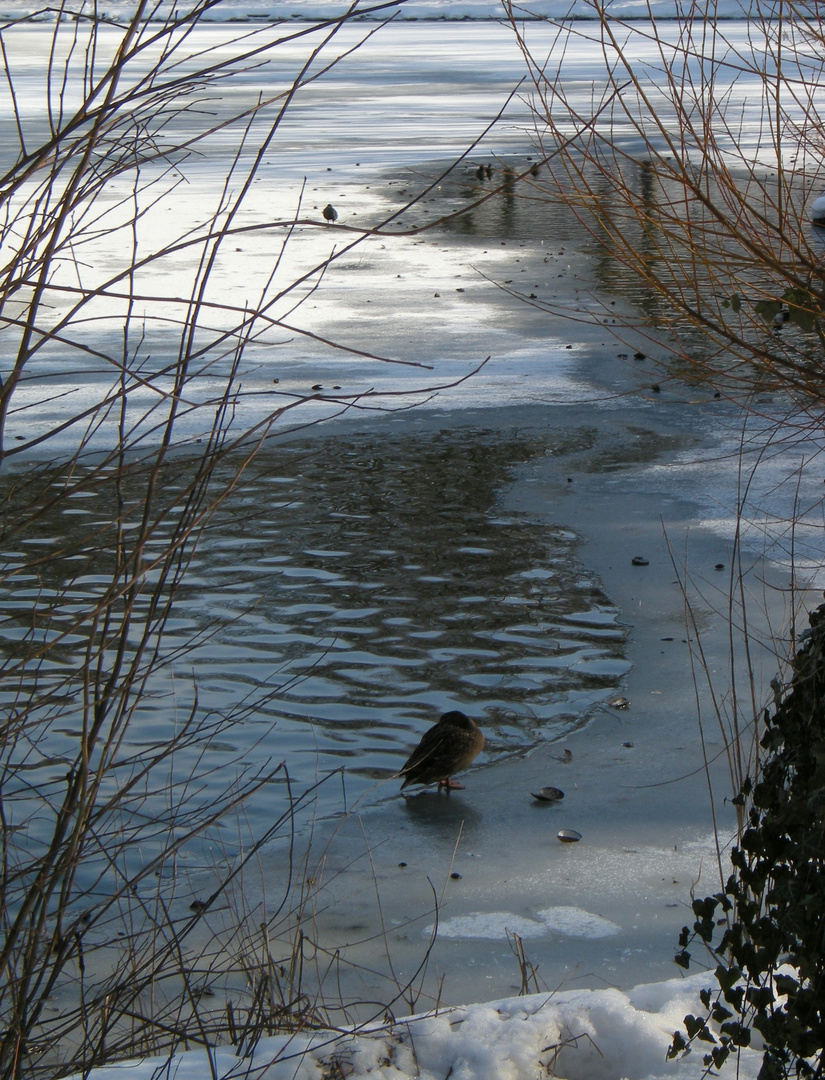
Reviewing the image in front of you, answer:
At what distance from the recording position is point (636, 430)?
333 inches

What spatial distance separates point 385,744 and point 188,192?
15.4 meters

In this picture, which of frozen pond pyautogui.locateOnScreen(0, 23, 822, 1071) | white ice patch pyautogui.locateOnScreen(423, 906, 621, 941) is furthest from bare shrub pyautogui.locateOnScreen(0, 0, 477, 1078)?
white ice patch pyautogui.locateOnScreen(423, 906, 621, 941)

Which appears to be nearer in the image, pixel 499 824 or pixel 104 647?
pixel 104 647

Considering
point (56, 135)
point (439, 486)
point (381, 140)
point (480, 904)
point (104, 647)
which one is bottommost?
point (480, 904)

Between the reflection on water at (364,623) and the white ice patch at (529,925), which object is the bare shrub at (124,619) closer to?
the reflection on water at (364,623)

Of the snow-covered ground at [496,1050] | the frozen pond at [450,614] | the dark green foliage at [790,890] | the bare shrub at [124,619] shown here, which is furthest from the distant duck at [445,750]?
the dark green foliage at [790,890]

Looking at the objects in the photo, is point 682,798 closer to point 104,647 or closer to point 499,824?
point 499,824

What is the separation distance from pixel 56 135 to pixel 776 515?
560 centimetres

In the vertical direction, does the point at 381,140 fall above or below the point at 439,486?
above

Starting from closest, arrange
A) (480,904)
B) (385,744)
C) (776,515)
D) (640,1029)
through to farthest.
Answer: (640,1029) < (480,904) < (385,744) < (776,515)

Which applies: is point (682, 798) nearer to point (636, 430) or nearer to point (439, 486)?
point (439, 486)

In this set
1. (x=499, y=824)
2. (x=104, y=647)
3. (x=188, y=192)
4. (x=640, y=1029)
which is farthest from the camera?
(x=188, y=192)

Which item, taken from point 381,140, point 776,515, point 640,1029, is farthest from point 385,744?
point 381,140

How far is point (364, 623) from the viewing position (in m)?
5.53
